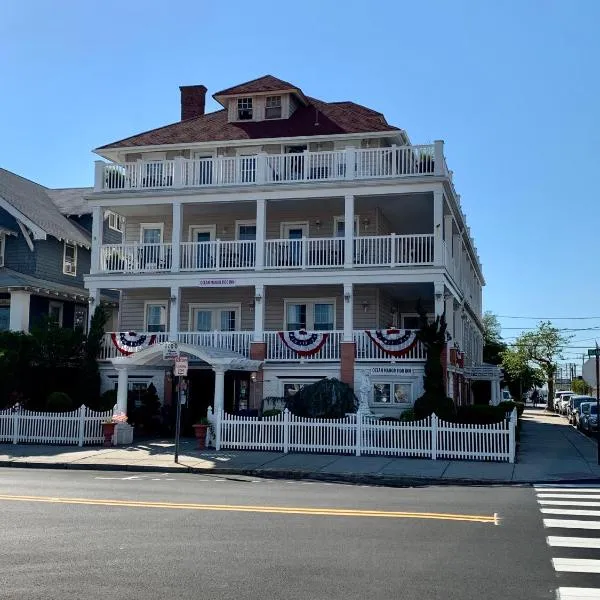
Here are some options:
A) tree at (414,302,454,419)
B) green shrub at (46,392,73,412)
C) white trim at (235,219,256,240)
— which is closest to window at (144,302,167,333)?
white trim at (235,219,256,240)

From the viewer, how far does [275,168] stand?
1050 inches

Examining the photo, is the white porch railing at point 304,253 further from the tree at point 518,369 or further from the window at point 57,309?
the tree at point 518,369

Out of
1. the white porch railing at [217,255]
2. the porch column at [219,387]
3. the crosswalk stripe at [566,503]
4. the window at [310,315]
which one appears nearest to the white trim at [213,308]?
the window at [310,315]

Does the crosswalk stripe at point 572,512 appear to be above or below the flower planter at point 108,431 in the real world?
below

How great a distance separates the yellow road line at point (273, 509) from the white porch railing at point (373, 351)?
1281 cm

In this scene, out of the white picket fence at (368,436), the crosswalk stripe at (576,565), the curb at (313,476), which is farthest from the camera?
the white picket fence at (368,436)

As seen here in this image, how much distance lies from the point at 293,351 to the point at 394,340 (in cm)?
338

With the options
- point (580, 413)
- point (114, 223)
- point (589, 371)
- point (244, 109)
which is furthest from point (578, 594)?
point (114, 223)

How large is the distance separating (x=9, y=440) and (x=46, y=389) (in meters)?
3.75

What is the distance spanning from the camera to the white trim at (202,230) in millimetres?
29109

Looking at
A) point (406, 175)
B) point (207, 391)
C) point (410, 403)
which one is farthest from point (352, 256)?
point (207, 391)

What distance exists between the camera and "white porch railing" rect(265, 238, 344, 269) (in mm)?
25672

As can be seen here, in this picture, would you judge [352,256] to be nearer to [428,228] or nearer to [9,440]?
[428,228]

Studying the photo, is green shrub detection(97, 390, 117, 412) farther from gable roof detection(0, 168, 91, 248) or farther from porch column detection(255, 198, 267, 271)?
gable roof detection(0, 168, 91, 248)
